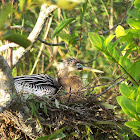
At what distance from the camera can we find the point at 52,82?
3471mm

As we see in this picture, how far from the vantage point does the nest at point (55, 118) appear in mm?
2242

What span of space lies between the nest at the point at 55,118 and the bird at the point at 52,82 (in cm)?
33

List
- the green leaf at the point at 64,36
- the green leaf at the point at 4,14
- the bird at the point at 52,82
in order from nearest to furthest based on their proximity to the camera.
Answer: the green leaf at the point at 4,14 < the green leaf at the point at 64,36 < the bird at the point at 52,82

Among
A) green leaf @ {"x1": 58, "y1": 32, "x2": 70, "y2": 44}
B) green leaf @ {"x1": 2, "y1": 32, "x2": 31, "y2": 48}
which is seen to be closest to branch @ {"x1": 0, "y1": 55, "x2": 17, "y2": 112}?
green leaf @ {"x1": 2, "y1": 32, "x2": 31, "y2": 48}

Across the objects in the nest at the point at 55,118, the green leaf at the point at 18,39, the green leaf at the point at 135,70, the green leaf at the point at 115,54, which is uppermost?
the green leaf at the point at 18,39

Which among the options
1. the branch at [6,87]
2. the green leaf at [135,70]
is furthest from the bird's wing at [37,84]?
the green leaf at [135,70]

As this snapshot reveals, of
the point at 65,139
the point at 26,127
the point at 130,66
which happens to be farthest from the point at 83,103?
the point at 130,66

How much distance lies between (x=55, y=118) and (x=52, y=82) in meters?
1.04

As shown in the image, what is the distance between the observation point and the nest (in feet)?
7.36

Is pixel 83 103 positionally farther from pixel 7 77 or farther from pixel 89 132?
pixel 7 77

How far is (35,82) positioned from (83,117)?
0.97 meters

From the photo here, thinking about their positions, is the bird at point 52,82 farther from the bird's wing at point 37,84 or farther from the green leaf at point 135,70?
the green leaf at point 135,70

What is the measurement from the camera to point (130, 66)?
1.54 m

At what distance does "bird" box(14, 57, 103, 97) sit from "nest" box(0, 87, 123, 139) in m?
0.33
